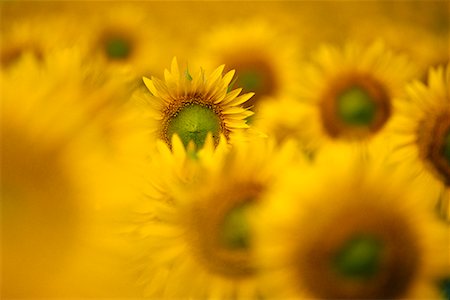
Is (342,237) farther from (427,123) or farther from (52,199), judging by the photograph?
(427,123)

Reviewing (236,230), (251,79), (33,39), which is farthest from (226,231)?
(33,39)

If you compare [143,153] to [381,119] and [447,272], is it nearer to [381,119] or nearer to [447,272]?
[447,272]

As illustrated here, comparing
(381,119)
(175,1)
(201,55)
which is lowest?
(381,119)

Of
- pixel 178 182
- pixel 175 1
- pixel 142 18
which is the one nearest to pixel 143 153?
pixel 178 182

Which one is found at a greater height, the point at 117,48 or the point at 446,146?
the point at 117,48

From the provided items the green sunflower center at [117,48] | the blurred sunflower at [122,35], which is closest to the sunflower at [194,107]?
the blurred sunflower at [122,35]

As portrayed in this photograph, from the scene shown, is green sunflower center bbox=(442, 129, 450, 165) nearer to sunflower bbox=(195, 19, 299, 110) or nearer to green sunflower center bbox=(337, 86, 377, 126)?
green sunflower center bbox=(337, 86, 377, 126)

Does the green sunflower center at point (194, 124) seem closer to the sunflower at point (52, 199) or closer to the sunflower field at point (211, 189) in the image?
the sunflower field at point (211, 189)
